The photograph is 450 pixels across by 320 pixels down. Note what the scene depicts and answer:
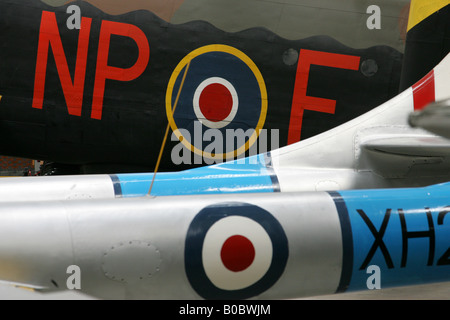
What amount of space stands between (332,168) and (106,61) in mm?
2260

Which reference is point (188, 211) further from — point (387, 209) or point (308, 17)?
point (308, 17)

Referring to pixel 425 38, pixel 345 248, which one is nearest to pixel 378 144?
pixel 345 248

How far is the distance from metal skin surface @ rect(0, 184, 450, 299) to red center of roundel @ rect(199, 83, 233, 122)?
216 cm

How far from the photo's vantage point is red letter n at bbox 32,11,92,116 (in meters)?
4.68

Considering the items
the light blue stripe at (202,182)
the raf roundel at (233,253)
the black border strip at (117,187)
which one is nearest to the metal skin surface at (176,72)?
the light blue stripe at (202,182)

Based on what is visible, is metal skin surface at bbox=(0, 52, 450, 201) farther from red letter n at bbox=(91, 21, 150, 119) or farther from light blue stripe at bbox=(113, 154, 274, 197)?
red letter n at bbox=(91, 21, 150, 119)

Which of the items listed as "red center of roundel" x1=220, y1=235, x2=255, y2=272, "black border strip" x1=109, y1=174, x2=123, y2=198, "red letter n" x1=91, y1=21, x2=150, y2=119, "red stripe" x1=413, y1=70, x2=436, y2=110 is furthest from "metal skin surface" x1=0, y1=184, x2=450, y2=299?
"red letter n" x1=91, y1=21, x2=150, y2=119

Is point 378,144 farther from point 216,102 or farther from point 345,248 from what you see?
point 216,102

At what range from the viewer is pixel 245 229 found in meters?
2.52

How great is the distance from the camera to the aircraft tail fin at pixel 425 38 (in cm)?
451

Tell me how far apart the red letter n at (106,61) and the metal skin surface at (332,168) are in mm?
1342

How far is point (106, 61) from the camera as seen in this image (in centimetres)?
473

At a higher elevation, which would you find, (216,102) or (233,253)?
(216,102)

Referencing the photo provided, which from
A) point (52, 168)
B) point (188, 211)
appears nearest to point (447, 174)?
point (188, 211)
